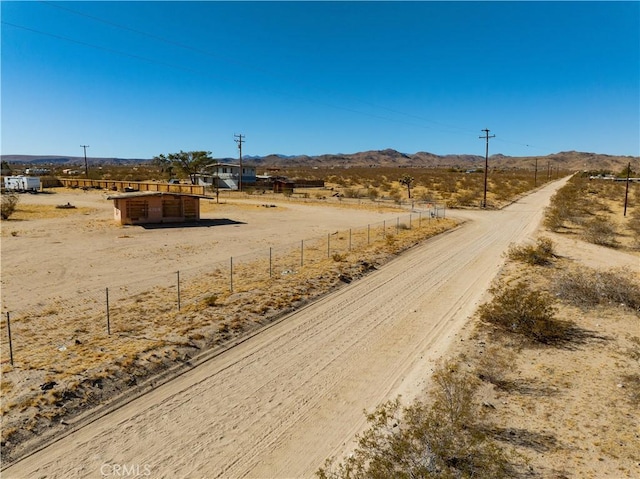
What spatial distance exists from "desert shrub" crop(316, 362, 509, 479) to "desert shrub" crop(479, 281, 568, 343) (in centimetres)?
494

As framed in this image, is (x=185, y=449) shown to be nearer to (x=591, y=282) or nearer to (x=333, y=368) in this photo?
(x=333, y=368)

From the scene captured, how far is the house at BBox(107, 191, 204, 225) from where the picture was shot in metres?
37.0

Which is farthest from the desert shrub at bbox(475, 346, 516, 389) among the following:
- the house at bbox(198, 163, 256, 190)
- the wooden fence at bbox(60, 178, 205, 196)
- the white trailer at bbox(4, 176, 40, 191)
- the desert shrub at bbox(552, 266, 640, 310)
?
the white trailer at bbox(4, 176, 40, 191)

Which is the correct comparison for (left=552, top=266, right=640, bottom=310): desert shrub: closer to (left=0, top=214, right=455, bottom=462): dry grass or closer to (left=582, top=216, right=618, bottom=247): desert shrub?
(left=0, top=214, right=455, bottom=462): dry grass

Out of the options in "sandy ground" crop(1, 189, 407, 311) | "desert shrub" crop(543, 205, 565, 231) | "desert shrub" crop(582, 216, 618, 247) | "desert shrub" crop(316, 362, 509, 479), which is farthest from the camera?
"desert shrub" crop(543, 205, 565, 231)

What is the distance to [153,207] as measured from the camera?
126 ft

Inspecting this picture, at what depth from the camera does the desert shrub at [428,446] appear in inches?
282

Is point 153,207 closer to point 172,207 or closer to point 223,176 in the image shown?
point 172,207

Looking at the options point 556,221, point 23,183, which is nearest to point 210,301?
point 556,221

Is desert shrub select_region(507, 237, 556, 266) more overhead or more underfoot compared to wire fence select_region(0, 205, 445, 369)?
more overhead

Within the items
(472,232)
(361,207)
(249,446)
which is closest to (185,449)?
(249,446)

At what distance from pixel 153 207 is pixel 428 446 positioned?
35.7 metres

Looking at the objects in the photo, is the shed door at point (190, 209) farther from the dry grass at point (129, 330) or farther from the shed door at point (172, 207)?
the dry grass at point (129, 330)

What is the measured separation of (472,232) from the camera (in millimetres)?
35656
